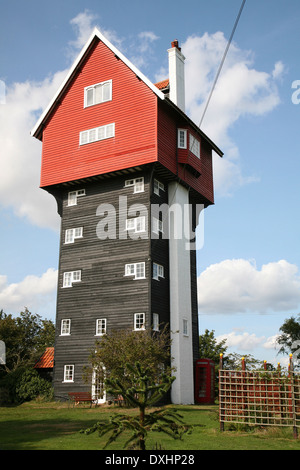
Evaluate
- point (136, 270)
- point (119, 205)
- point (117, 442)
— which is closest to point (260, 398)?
point (117, 442)

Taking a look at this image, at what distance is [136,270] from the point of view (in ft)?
106

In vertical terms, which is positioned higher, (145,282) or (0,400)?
(145,282)

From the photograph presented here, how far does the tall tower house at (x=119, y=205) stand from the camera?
32.5 meters

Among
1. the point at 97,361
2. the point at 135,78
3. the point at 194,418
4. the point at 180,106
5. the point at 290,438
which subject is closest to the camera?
the point at 290,438

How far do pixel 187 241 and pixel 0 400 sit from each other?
57.3ft

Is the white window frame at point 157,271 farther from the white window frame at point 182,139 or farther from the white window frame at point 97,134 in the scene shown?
the white window frame at point 97,134

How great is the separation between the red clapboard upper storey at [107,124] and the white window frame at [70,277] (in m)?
6.84

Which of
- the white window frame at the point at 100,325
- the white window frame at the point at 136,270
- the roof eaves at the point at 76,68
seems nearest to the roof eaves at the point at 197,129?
the roof eaves at the point at 76,68

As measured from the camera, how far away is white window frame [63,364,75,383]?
3288 centimetres

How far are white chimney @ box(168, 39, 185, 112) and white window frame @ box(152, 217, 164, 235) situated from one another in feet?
32.5

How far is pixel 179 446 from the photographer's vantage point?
13281mm

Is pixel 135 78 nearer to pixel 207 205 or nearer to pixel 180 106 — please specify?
pixel 180 106

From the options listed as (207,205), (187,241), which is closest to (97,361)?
(187,241)
